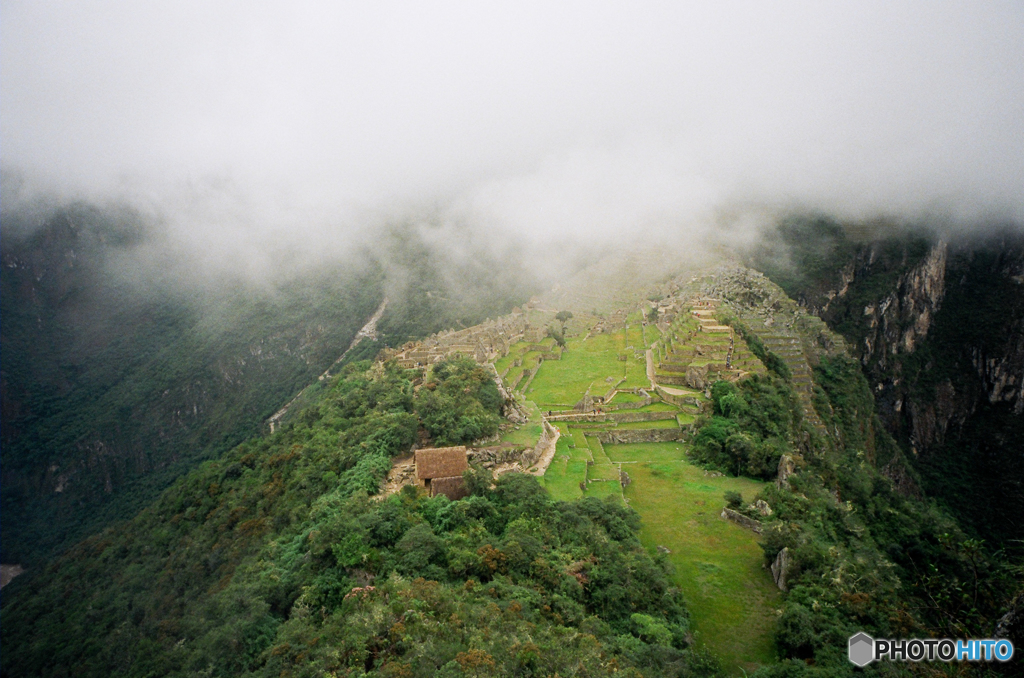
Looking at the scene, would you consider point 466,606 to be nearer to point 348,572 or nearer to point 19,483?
point 348,572

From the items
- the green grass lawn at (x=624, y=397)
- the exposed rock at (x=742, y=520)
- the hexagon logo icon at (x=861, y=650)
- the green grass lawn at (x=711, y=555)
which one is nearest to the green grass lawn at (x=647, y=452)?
the green grass lawn at (x=711, y=555)

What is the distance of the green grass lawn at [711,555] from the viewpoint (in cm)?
1485

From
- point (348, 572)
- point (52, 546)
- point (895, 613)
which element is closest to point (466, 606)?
point (348, 572)

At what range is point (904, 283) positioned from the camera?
8606cm

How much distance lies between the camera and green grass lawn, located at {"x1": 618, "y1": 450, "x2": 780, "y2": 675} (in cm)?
1485

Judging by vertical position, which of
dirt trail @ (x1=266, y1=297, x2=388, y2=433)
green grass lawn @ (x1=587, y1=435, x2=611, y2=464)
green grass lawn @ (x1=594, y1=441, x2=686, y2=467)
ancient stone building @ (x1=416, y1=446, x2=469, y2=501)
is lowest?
dirt trail @ (x1=266, y1=297, x2=388, y2=433)

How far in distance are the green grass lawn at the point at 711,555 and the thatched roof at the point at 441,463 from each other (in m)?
6.53

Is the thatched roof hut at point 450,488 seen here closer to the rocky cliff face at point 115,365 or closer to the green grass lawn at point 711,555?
the green grass lawn at point 711,555

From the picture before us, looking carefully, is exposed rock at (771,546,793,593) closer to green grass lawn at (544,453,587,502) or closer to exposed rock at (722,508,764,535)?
exposed rock at (722,508,764,535)

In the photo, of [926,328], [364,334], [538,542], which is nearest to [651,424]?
[538,542]

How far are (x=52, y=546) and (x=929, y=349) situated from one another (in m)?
116

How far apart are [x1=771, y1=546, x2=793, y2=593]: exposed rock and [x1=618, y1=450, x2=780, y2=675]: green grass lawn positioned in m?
0.24

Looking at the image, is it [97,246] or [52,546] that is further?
[97,246]

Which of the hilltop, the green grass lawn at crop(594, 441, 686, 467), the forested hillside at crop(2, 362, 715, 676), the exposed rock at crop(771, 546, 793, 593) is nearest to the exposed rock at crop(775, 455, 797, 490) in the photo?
the hilltop
